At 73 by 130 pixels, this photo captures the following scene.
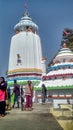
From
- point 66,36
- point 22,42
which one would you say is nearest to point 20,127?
point 22,42

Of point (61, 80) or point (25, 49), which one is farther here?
point (25, 49)

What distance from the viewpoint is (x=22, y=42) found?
148 feet

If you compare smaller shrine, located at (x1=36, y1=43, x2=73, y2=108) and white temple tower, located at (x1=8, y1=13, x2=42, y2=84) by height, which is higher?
white temple tower, located at (x1=8, y1=13, x2=42, y2=84)

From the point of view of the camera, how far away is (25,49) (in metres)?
44.7

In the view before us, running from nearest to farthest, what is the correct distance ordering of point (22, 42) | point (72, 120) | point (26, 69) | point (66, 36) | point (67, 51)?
point (72, 120) < point (67, 51) < point (26, 69) < point (22, 42) < point (66, 36)

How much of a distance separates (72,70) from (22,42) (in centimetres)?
1292

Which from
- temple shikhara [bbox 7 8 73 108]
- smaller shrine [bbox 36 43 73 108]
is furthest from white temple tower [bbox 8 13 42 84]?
smaller shrine [bbox 36 43 73 108]

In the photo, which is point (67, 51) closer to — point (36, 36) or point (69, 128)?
point (36, 36)

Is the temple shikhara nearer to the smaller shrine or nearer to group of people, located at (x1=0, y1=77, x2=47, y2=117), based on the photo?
the smaller shrine

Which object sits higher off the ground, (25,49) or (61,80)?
(25,49)

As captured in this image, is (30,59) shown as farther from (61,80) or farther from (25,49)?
(61,80)

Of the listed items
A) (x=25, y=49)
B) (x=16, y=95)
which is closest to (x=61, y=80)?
(x=25, y=49)

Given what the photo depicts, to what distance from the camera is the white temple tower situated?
43.3 metres

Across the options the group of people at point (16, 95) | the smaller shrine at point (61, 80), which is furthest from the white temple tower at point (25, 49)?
the group of people at point (16, 95)
